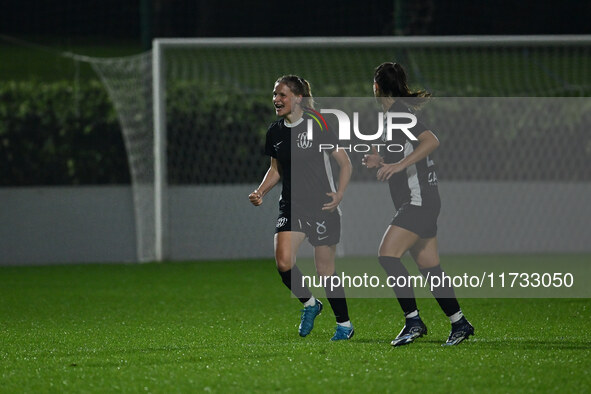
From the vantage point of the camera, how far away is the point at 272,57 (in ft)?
48.5

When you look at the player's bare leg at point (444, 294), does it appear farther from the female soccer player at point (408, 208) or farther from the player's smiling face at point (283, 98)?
the player's smiling face at point (283, 98)

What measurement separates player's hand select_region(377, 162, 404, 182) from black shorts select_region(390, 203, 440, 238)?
11.5 inches

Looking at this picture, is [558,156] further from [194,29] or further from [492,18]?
[194,29]

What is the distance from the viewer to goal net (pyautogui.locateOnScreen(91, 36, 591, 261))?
13453 millimetres

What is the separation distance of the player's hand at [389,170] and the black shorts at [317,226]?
0.67 m

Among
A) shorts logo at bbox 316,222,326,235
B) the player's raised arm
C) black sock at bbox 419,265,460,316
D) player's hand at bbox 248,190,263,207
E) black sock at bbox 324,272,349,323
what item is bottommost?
black sock at bbox 324,272,349,323

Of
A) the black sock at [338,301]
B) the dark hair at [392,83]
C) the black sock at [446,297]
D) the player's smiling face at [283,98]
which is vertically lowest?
the black sock at [338,301]

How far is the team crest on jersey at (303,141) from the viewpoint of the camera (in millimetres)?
6854

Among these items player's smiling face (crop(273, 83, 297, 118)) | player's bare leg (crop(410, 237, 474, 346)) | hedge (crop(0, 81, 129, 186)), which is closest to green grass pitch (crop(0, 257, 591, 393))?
player's bare leg (crop(410, 237, 474, 346))

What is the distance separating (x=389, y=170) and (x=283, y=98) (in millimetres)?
981

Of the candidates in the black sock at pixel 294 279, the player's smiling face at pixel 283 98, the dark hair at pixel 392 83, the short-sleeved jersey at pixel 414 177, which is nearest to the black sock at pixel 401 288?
the short-sleeved jersey at pixel 414 177

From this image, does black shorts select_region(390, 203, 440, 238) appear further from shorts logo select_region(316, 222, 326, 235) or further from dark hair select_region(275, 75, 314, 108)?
dark hair select_region(275, 75, 314, 108)

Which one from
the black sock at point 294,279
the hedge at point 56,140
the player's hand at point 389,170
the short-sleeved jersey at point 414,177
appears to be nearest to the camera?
the player's hand at point 389,170

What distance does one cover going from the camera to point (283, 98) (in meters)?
6.76
